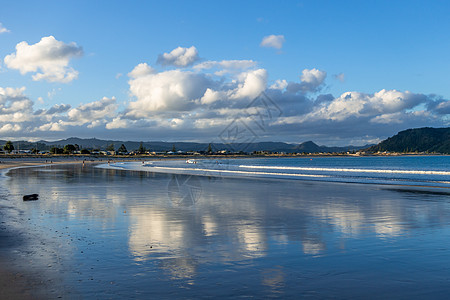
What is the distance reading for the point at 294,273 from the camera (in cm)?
816

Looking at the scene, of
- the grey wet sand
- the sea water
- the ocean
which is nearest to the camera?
the grey wet sand

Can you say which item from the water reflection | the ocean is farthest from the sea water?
the ocean

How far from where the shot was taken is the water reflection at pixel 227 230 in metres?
8.75

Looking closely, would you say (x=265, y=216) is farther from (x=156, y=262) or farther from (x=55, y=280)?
(x=55, y=280)

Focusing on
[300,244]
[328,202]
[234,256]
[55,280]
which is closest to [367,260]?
[300,244]

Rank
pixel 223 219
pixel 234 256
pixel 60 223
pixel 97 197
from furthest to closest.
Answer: pixel 97 197 → pixel 223 219 → pixel 60 223 → pixel 234 256

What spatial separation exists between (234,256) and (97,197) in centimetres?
1594

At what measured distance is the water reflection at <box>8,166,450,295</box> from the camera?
28.7 ft

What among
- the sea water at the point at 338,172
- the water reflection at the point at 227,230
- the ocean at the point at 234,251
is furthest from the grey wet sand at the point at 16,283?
the sea water at the point at 338,172

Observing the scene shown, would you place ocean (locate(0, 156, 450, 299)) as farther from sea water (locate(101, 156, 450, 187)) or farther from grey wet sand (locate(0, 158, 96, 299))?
sea water (locate(101, 156, 450, 187))

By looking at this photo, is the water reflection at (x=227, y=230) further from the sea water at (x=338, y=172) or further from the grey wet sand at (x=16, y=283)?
the sea water at (x=338, y=172)

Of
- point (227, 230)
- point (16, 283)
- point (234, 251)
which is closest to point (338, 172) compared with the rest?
point (227, 230)

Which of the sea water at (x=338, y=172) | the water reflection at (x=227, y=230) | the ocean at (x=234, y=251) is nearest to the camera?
the ocean at (x=234, y=251)

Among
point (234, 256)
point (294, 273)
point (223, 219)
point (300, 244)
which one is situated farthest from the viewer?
point (223, 219)
